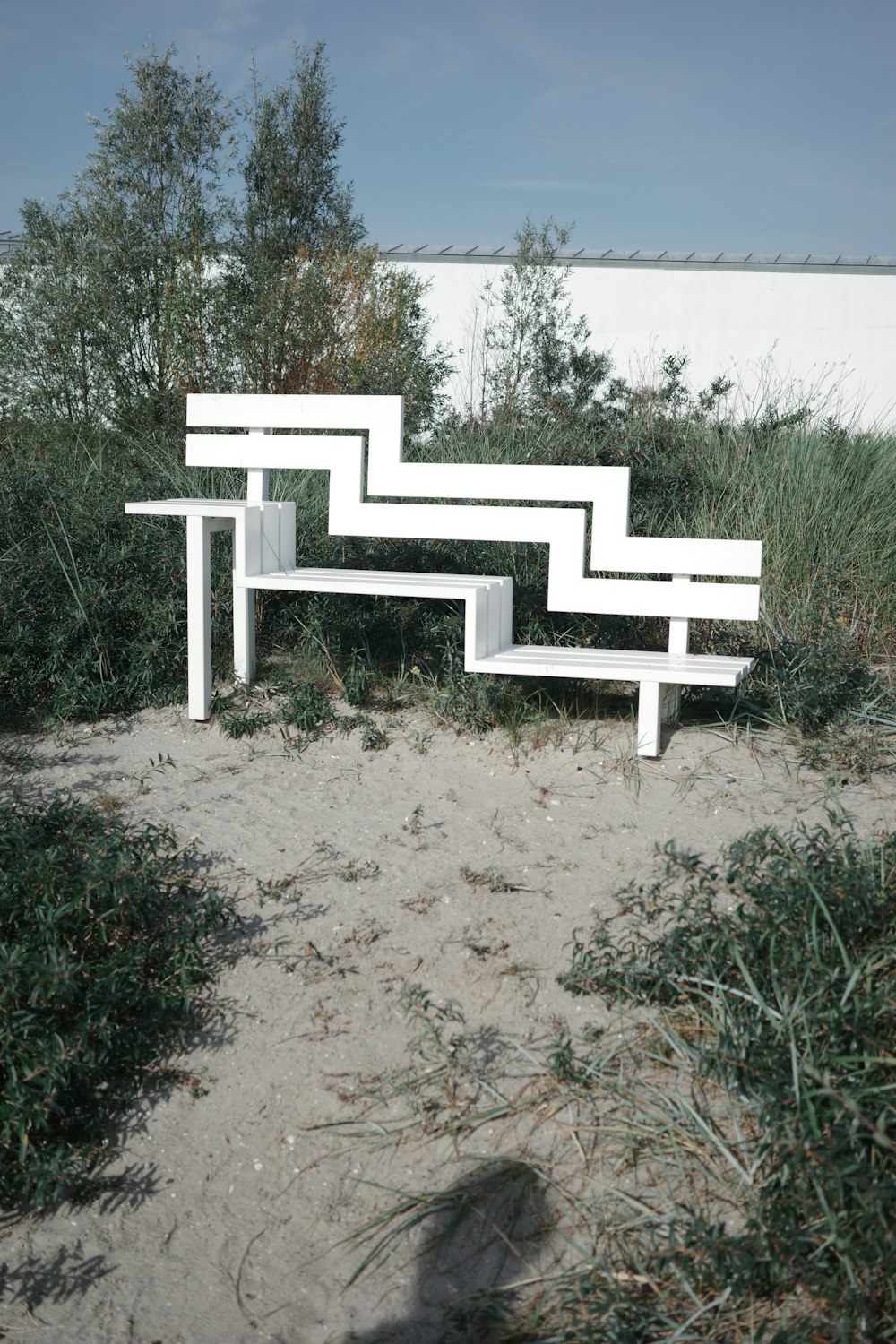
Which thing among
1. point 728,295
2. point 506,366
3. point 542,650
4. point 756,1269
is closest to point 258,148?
point 506,366

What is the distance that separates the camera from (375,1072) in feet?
7.08

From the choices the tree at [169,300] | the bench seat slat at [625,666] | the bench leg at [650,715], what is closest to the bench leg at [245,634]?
the bench seat slat at [625,666]

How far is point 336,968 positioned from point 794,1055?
1124 mm

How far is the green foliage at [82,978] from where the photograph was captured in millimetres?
1953

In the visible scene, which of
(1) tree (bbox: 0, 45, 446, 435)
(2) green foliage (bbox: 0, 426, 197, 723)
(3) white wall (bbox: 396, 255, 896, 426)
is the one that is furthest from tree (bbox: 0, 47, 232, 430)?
(3) white wall (bbox: 396, 255, 896, 426)

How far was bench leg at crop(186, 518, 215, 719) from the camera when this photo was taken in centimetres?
387

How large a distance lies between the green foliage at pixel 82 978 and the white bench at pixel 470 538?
4.05ft

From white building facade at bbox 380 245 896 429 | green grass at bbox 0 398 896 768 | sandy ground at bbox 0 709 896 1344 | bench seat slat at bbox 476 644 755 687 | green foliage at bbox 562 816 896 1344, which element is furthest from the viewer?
white building facade at bbox 380 245 896 429

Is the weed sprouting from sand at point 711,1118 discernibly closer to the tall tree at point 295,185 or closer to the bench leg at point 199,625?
the bench leg at point 199,625

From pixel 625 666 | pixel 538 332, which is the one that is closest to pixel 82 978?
pixel 625 666

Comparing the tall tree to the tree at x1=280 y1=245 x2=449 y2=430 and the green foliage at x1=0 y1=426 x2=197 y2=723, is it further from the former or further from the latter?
the green foliage at x1=0 y1=426 x2=197 y2=723

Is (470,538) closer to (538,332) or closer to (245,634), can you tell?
(245,634)

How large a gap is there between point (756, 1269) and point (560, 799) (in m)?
1.82

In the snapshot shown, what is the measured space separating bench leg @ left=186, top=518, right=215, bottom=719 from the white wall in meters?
10.4
